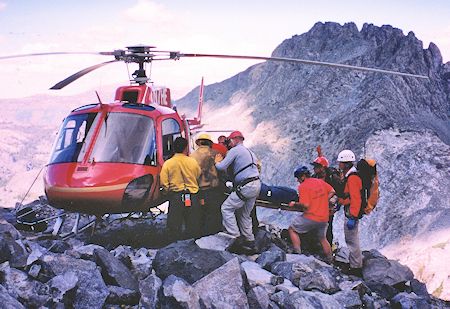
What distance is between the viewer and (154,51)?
9.86 meters

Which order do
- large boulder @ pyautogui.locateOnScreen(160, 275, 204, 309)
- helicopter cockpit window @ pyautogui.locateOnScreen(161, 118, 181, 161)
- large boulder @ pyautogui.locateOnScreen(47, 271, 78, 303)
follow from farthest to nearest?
helicopter cockpit window @ pyautogui.locateOnScreen(161, 118, 181, 161) < large boulder @ pyautogui.locateOnScreen(160, 275, 204, 309) < large boulder @ pyautogui.locateOnScreen(47, 271, 78, 303)

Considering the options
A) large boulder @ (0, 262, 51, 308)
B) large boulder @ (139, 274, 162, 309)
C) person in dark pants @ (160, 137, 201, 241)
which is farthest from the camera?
person in dark pants @ (160, 137, 201, 241)

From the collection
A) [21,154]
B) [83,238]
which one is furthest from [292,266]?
[21,154]

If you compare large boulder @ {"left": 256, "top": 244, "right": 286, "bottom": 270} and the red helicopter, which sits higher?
the red helicopter

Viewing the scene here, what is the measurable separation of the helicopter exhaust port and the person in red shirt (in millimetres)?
3347

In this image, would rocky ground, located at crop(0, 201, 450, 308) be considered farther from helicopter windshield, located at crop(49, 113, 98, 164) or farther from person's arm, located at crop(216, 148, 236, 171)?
helicopter windshield, located at crop(49, 113, 98, 164)

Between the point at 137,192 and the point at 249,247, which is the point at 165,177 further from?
the point at 249,247

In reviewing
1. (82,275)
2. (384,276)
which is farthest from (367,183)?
(82,275)

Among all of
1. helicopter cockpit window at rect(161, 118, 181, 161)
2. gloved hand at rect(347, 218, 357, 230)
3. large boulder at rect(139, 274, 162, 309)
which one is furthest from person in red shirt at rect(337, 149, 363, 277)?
large boulder at rect(139, 274, 162, 309)

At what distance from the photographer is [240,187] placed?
8.38 m

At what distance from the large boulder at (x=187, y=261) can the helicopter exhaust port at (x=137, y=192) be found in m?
1.70

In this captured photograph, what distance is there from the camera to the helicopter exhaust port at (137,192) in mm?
8320

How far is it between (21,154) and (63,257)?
7266 inches

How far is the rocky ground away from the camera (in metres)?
5.64
